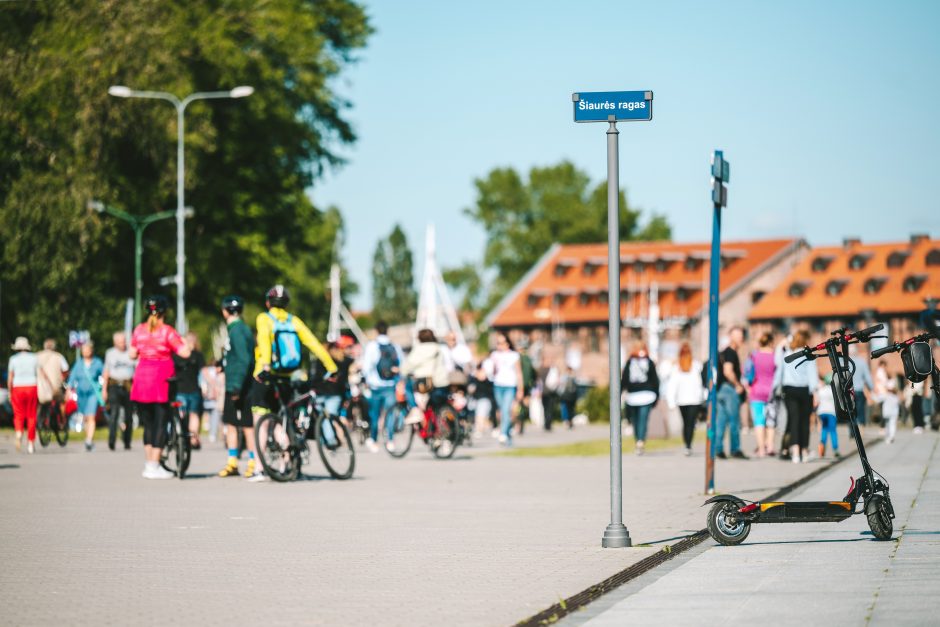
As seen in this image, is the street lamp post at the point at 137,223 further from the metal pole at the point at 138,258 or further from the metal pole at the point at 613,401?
the metal pole at the point at 613,401

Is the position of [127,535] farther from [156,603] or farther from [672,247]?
[672,247]

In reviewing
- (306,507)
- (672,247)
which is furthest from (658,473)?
(672,247)

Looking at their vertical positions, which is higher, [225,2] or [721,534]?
[225,2]

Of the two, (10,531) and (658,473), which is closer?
(10,531)

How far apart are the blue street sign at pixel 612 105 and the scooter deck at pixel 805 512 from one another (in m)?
2.70

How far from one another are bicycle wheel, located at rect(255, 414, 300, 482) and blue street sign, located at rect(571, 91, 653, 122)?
23.1 ft

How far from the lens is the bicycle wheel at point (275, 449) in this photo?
17.1 m

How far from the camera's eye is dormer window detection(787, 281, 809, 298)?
116250 mm

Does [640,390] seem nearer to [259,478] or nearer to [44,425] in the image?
[259,478]

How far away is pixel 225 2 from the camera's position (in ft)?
146

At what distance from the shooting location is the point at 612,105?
11.0m

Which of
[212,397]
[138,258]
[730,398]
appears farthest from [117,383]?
[138,258]

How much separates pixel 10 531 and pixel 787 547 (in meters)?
5.54

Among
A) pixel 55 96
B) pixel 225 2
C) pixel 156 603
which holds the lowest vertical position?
pixel 156 603
